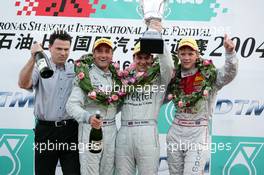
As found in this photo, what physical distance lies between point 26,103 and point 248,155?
2084 mm

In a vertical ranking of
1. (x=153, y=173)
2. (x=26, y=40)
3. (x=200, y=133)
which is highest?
(x=26, y=40)

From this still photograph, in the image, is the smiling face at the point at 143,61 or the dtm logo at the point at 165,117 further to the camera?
the dtm logo at the point at 165,117

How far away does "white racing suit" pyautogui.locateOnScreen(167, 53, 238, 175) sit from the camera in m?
2.92

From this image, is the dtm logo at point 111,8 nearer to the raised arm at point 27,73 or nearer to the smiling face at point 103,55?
the smiling face at point 103,55

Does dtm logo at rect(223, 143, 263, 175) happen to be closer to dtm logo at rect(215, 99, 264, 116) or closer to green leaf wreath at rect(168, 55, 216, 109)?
dtm logo at rect(215, 99, 264, 116)

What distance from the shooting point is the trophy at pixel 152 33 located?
107 inches

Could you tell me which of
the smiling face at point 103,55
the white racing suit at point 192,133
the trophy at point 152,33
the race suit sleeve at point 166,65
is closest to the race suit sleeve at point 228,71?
the white racing suit at point 192,133

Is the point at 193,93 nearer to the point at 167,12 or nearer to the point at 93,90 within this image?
the point at 93,90

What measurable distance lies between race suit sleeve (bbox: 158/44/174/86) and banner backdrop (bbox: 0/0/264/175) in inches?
38.7

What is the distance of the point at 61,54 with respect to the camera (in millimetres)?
3066

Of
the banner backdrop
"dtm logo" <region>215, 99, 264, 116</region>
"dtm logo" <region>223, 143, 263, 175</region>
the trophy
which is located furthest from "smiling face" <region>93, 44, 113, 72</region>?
"dtm logo" <region>223, 143, 263, 175</region>

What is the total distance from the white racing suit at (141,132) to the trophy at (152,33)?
0.16 metres

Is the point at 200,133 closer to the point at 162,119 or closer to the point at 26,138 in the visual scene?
the point at 162,119

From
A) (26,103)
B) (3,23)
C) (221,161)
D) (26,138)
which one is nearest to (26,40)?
(3,23)
